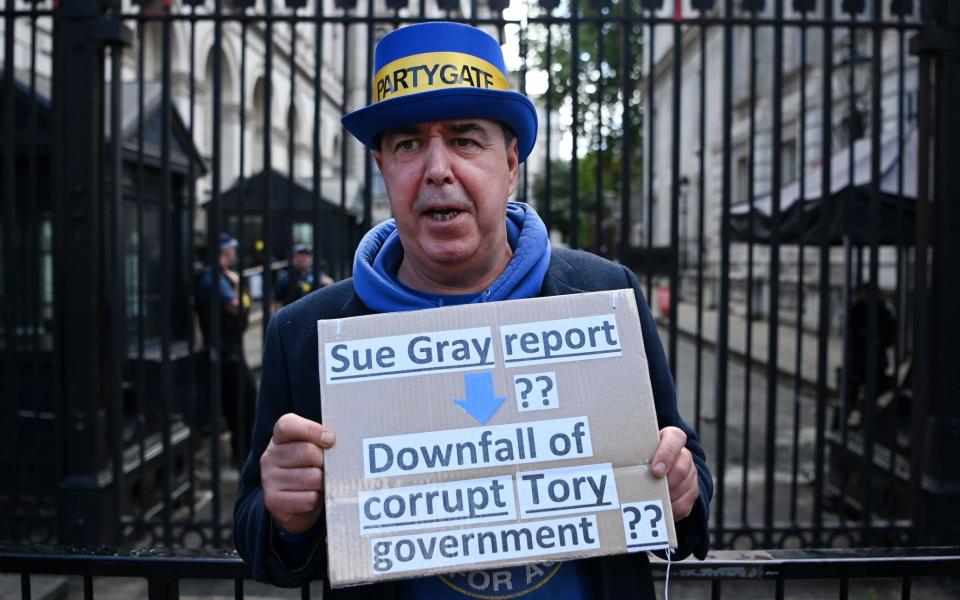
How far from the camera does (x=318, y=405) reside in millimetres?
1640

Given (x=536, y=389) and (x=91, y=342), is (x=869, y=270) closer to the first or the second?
(x=536, y=389)

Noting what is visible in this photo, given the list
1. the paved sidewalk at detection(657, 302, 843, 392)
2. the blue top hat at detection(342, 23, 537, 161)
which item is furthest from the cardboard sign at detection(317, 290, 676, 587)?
the paved sidewalk at detection(657, 302, 843, 392)

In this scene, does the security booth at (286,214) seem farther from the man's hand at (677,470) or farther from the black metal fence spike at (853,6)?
the black metal fence spike at (853,6)

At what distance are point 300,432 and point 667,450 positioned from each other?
639 mm

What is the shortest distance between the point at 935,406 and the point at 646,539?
12.7 ft

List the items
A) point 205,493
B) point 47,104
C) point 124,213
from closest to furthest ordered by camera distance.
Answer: point 47,104, point 124,213, point 205,493

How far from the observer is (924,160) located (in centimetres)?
461

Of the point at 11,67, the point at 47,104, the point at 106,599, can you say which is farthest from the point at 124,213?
the point at 106,599

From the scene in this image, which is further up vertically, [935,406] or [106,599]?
[935,406]

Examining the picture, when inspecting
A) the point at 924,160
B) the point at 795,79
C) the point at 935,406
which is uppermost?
the point at 795,79

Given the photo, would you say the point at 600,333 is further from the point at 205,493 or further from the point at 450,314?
the point at 205,493

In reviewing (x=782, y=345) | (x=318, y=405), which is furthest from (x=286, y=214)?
(x=782, y=345)

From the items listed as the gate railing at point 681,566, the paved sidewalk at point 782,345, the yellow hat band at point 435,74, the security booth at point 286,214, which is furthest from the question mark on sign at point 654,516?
the paved sidewalk at point 782,345

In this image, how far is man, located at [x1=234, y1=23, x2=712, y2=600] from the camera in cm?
153
